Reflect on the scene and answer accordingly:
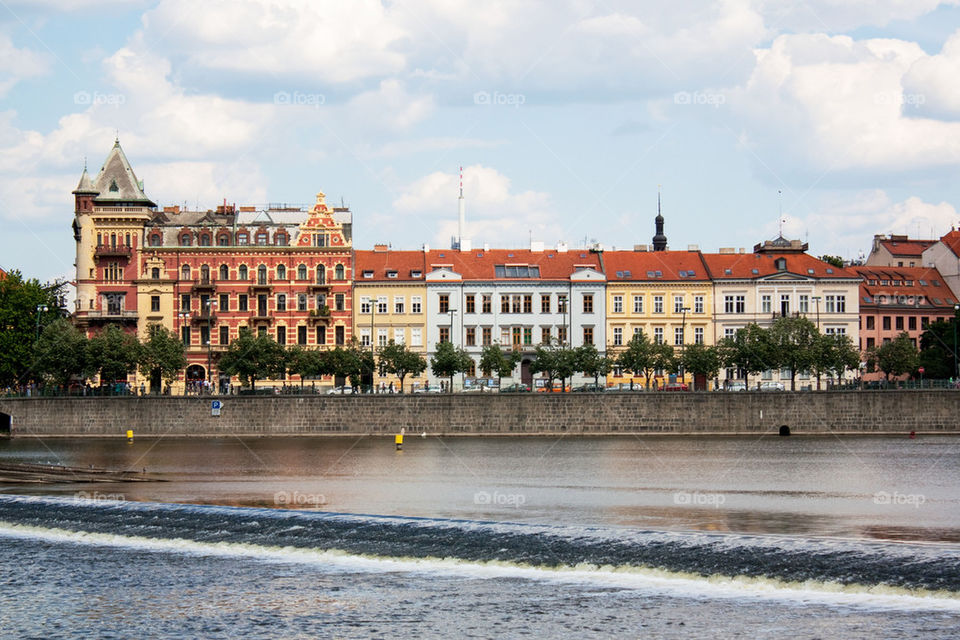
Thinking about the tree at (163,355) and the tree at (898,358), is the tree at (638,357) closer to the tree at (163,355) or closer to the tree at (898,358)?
the tree at (898,358)

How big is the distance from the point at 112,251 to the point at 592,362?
4172 cm

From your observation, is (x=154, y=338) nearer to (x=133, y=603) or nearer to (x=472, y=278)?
(x=472, y=278)

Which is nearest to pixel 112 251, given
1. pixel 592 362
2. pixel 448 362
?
pixel 448 362

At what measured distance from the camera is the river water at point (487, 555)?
26.9m

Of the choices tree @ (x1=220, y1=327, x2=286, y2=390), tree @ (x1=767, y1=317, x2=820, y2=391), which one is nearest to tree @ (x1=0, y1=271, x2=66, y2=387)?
tree @ (x1=220, y1=327, x2=286, y2=390)

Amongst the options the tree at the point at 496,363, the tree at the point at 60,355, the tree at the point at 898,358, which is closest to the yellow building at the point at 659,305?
the tree at the point at 496,363

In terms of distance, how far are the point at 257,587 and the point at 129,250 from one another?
77817 mm

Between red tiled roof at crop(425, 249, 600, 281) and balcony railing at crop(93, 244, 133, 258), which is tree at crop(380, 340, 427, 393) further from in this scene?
balcony railing at crop(93, 244, 133, 258)

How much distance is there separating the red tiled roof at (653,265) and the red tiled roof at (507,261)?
174 centimetres

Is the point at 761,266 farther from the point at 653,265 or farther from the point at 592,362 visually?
the point at 592,362

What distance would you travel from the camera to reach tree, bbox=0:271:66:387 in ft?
331

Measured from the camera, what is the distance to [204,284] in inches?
4063

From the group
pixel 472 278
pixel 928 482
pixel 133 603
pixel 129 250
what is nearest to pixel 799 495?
pixel 928 482

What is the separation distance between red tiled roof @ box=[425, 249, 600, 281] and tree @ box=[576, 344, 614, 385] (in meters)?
Answer: 11.6
